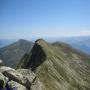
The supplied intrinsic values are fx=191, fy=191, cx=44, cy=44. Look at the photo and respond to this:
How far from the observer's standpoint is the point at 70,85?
264 ft

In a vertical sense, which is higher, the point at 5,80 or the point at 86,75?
the point at 5,80

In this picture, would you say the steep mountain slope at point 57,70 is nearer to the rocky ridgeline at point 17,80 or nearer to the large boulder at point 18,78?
the rocky ridgeline at point 17,80

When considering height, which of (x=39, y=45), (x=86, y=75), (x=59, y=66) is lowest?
(x=86, y=75)

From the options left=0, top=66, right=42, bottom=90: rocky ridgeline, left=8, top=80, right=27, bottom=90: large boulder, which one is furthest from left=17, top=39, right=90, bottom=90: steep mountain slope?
left=8, top=80, right=27, bottom=90: large boulder

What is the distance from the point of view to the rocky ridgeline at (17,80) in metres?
44.0

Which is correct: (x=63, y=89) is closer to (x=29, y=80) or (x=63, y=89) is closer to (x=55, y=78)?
(x=55, y=78)

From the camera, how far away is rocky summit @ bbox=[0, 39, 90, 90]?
1874 inches

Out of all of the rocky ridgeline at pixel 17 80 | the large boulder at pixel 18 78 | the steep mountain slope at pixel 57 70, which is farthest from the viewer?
the steep mountain slope at pixel 57 70

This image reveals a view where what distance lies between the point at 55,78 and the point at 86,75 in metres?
32.3

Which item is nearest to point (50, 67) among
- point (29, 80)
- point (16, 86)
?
point (29, 80)

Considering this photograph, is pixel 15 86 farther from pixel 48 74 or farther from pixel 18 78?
pixel 48 74

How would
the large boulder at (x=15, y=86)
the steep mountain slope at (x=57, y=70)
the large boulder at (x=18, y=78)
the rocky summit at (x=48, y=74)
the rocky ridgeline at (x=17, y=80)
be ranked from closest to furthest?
the large boulder at (x=15, y=86), the rocky ridgeline at (x=17, y=80), the large boulder at (x=18, y=78), the rocky summit at (x=48, y=74), the steep mountain slope at (x=57, y=70)

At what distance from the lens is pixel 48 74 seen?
71188 millimetres

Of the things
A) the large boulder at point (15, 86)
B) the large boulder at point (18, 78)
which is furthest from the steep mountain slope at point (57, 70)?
the large boulder at point (15, 86)
